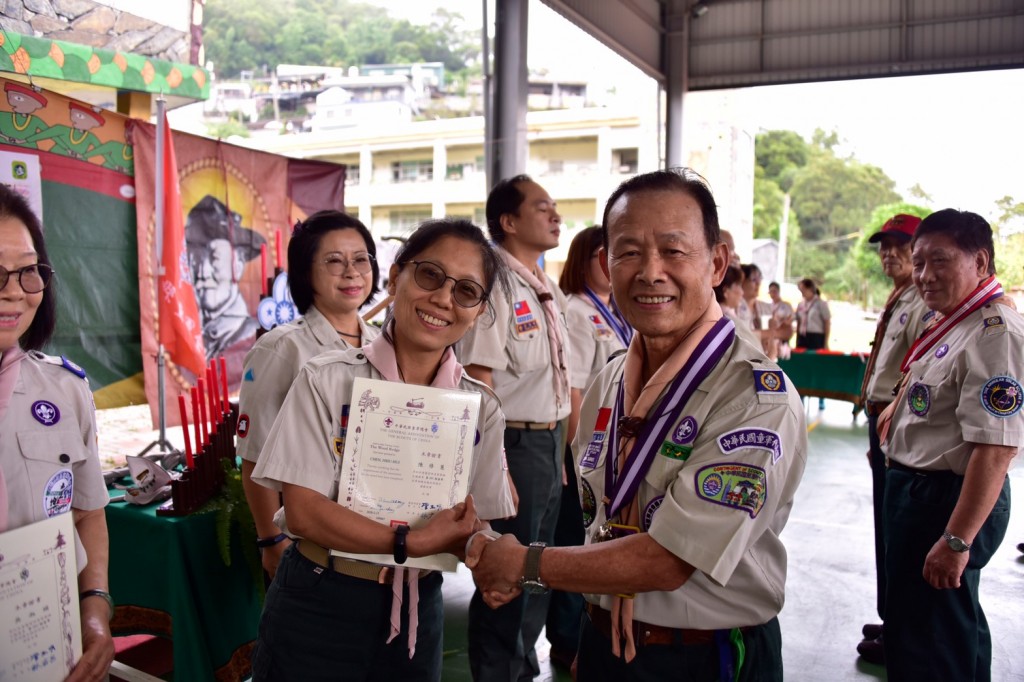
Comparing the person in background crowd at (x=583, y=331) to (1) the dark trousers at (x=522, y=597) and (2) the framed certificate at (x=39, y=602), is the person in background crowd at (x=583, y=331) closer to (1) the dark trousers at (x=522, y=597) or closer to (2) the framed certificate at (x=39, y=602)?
(1) the dark trousers at (x=522, y=597)

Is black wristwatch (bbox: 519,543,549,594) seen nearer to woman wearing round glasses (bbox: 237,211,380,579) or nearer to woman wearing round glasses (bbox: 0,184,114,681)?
woman wearing round glasses (bbox: 0,184,114,681)

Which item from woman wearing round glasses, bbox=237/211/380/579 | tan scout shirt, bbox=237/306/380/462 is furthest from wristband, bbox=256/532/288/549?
tan scout shirt, bbox=237/306/380/462

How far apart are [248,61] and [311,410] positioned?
91.7ft

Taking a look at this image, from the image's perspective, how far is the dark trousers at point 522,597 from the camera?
263 centimetres

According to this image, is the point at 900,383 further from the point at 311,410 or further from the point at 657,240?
the point at 311,410

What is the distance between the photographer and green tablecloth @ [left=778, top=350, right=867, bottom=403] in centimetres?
944

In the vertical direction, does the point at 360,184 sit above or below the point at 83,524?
above

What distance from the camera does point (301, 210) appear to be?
5938 mm

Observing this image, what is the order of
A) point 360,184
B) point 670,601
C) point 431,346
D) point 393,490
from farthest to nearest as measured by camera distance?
point 360,184, point 431,346, point 393,490, point 670,601

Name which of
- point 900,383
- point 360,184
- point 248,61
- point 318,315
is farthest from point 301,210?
point 248,61

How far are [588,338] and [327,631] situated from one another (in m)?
2.18

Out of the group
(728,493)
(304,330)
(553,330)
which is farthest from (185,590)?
(728,493)

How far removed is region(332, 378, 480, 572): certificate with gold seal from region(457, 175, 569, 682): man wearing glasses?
1.24 metres

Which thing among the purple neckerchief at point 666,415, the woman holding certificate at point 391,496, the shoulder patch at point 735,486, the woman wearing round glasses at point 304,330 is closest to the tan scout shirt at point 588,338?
the woman wearing round glasses at point 304,330
